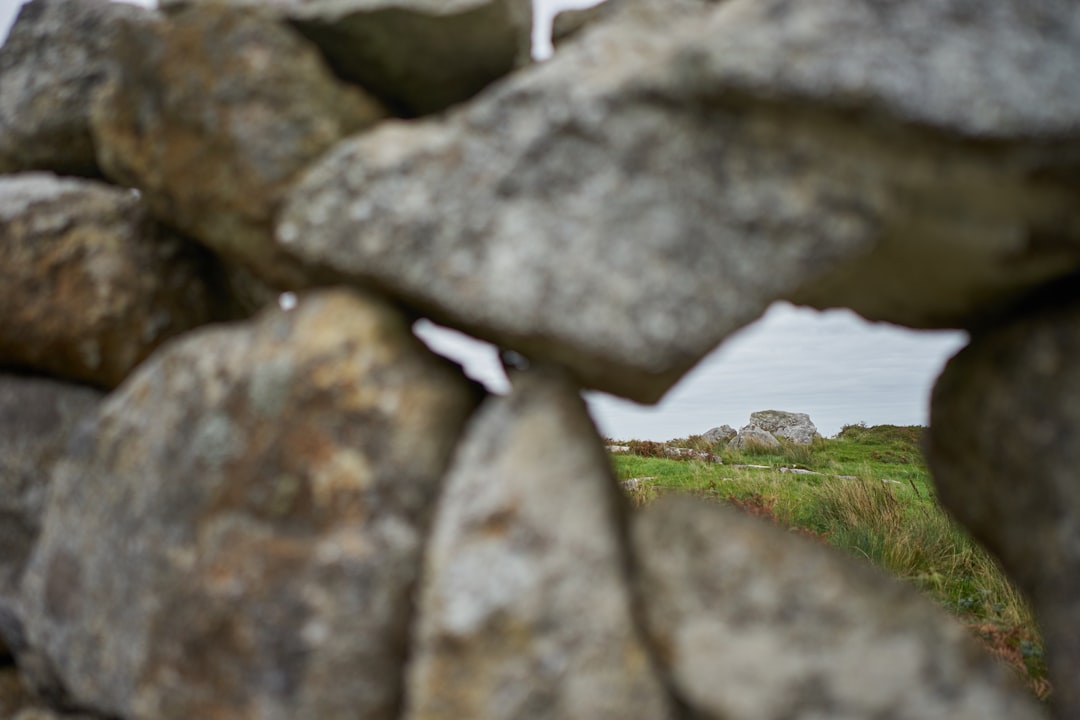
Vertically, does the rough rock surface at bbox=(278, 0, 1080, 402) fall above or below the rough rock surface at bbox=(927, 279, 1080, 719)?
above

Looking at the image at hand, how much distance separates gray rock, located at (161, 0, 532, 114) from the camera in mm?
1857

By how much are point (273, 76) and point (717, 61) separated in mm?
1155

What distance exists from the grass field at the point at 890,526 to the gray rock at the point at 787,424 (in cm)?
806

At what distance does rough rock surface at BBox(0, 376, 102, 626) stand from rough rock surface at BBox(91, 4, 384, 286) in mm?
792

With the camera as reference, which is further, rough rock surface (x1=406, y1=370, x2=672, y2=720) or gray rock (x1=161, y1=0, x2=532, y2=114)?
gray rock (x1=161, y1=0, x2=532, y2=114)

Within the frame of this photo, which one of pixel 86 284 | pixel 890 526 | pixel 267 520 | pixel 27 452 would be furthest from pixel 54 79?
pixel 890 526

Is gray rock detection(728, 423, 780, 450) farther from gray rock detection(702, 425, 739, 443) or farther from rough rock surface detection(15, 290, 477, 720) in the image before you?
rough rock surface detection(15, 290, 477, 720)

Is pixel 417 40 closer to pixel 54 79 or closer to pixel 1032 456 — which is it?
pixel 54 79

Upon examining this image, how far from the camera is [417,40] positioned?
1929 mm

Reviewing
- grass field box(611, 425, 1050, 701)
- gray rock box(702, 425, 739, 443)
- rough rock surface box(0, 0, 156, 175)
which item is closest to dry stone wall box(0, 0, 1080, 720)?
rough rock surface box(0, 0, 156, 175)

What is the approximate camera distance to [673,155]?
1.59m

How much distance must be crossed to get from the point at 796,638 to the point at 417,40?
70.2 inches

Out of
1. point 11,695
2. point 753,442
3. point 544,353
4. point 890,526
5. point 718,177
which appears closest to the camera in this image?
point 718,177

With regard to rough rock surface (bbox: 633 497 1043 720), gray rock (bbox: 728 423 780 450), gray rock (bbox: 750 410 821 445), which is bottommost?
gray rock (bbox: 750 410 821 445)
